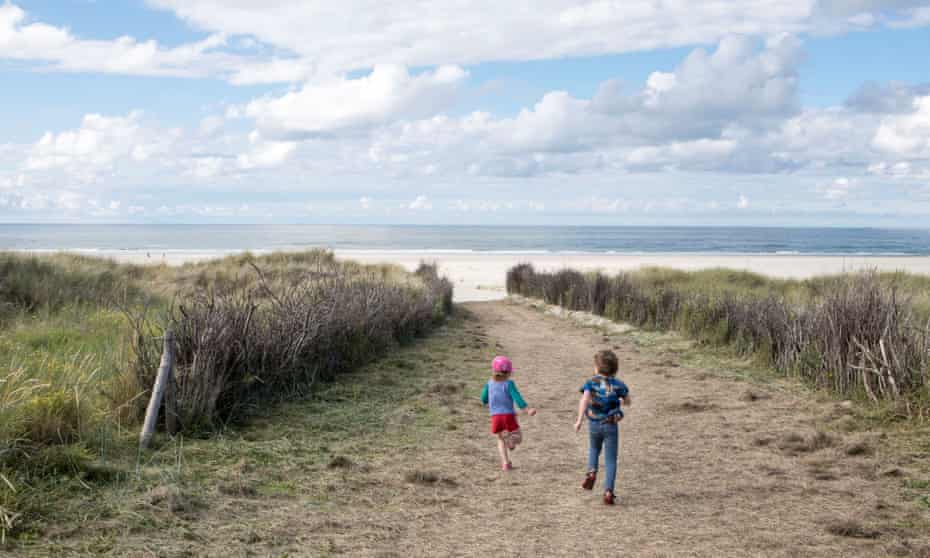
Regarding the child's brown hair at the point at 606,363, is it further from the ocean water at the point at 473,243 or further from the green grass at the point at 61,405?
the ocean water at the point at 473,243

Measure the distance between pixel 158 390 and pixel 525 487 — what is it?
3.16 meters

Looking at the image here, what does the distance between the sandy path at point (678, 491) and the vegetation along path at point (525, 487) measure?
0.02 m

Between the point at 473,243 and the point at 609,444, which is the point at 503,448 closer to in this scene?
the point at 609,444

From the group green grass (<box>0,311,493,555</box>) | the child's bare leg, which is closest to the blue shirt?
the child's bare leg

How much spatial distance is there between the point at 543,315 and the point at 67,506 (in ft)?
56.0

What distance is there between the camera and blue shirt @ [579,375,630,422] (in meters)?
5.36

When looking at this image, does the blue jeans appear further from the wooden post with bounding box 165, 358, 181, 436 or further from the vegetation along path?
the wooden post with bounding box 165, 358, 181, 436

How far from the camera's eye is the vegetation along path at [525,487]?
453 cm

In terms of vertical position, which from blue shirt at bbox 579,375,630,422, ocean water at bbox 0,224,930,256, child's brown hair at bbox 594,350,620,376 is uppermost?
ocean water at bbox 0,224,930,256

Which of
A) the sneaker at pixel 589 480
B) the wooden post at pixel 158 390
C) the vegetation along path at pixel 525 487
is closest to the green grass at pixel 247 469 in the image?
the vegetation along path at pixel 525 487

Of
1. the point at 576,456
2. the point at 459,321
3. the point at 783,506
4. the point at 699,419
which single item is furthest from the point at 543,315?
the point at 783,506

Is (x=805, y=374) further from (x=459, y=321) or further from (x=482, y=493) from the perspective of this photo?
(x=459, y=321)

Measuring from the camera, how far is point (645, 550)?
14.7 feet

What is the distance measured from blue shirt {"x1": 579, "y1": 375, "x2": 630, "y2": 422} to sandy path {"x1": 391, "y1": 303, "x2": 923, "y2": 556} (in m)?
0.62
